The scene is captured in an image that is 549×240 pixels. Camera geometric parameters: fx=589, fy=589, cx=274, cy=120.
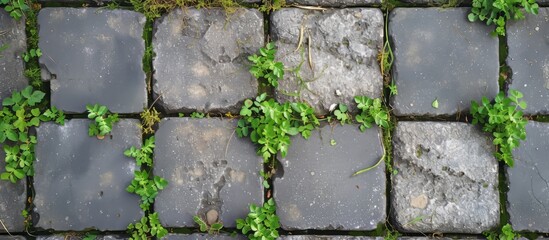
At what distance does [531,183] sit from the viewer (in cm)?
299

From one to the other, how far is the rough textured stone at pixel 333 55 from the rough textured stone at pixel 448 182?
1.30 feet

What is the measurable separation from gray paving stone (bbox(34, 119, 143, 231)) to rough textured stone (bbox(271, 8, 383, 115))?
33.9 inches

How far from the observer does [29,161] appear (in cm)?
301

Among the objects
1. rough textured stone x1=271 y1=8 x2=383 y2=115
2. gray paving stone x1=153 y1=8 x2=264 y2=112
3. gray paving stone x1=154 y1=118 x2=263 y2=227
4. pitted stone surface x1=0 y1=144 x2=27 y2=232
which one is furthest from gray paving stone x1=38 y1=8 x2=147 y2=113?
rough textured stone x1=271 y1=8 x2=383 y2=115

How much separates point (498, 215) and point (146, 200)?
1.79 meters

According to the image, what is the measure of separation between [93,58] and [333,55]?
4.05ft

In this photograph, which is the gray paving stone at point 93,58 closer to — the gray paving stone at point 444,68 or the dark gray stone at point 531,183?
the gray paving stone at point 444,68

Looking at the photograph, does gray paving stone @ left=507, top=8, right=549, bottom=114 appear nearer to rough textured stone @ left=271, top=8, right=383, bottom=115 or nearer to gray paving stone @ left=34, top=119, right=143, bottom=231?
rough textured stone @ left=271, top=8, right=383, bottom=115

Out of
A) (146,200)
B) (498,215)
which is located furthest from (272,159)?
(498,215)

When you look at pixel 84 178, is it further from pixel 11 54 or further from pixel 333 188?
pixel 333 188

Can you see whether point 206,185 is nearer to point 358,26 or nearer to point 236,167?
point 236,167

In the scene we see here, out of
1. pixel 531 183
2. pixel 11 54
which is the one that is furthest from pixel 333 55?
pixel 11 54

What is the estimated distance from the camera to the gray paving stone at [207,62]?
3020 mm

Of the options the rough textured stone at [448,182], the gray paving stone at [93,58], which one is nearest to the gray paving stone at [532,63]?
the rough textured stone at [448,182]
